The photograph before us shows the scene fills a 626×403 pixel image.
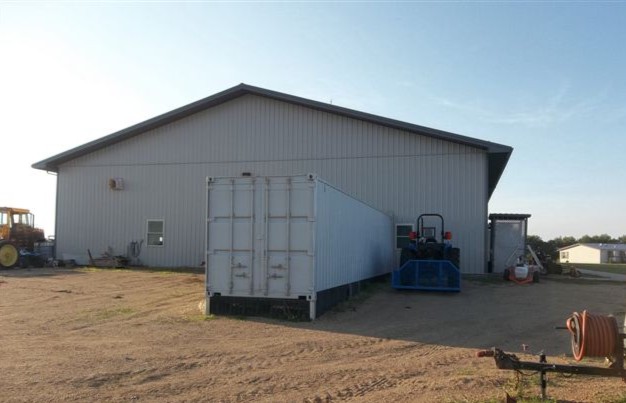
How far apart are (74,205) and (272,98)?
12.8 m

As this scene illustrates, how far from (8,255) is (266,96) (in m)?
15.6

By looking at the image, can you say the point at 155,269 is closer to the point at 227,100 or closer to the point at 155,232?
the point at 155,232

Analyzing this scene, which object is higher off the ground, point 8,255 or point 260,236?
point 260,236

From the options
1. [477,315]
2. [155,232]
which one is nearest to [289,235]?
[477,315]

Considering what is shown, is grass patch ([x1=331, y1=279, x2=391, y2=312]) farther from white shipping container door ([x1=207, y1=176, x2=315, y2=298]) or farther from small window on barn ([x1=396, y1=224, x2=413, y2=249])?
small window on barn ([x1=396, y1=224, x2=413, y2=249])

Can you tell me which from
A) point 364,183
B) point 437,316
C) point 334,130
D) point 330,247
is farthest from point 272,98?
point 437,316

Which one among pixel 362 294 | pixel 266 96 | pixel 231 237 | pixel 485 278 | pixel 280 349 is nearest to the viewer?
pixel 280 349

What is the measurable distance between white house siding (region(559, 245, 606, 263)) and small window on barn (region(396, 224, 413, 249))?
7569cm

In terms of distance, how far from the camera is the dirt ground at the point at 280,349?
6762 mm

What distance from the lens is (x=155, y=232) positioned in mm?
28812

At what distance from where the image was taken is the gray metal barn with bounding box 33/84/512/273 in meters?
24.6

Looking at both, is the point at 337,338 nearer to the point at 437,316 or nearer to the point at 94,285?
the point at 437,316

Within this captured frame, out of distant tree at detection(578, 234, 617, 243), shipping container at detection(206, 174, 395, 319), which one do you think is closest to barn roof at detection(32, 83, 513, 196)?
shipping container at detection(206, 174, 395, 319)

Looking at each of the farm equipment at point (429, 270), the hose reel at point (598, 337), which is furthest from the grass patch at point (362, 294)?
the hose reel at point (598, 337)
